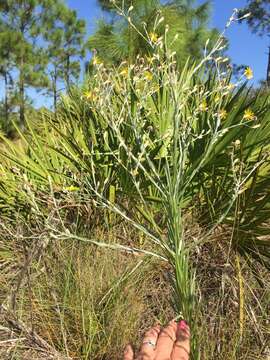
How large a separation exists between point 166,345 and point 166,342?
0.04ft

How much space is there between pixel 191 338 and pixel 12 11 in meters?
16.7

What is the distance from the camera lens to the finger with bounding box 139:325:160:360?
1.59 m

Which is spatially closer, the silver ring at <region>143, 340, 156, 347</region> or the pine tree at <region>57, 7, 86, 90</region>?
the silver ring at <region>143, 340, 156, 347</region>

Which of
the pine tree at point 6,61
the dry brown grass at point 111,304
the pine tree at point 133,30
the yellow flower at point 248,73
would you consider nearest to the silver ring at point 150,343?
the dry brown grass at point 111,304

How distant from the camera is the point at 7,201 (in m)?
3.50

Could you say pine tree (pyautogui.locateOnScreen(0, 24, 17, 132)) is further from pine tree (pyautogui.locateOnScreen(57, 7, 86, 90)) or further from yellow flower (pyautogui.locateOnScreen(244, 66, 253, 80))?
yellow flower (pyautogui.locateOnScreen(244, 66, 253, 80))

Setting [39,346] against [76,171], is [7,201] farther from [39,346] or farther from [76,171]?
[39,346]

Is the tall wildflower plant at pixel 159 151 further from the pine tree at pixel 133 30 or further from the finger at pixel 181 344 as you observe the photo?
the pine tree at pixel 133 30

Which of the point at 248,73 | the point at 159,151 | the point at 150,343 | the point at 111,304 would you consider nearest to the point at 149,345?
the point at 150,343

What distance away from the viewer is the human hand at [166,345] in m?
1.58

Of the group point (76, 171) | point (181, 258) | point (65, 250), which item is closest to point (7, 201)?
point (76, 171)

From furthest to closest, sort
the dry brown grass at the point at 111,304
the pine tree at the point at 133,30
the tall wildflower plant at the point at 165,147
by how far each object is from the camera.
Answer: the pine tree at the point at 133,30, the dry brown grass at the point at 111,304, the tall wildflower plant at the point at 165,147

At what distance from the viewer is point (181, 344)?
5.26 feet

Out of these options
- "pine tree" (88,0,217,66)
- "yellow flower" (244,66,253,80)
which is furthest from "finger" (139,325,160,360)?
"pine tree" (88,0,217,66)
